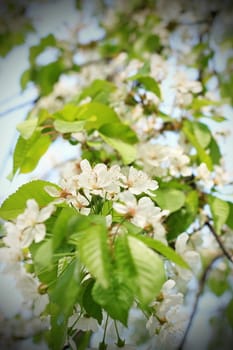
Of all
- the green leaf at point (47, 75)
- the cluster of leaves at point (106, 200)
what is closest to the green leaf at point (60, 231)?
the cluster of leaves at point (106, 200)

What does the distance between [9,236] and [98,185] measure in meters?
0.20

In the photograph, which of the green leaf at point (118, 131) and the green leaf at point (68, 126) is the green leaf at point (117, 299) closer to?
the green leaf at point (68, 126)

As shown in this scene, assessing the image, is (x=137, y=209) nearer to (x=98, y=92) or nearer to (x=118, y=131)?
(x=118, y=131)

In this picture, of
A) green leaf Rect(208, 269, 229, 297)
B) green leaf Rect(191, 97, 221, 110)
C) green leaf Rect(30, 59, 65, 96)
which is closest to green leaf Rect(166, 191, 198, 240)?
green leaf Rect(191, 97, 221, 110)

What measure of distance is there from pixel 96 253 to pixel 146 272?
0.09 metres

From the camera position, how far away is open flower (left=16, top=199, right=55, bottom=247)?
27.1 inches

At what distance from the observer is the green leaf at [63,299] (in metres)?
0.60

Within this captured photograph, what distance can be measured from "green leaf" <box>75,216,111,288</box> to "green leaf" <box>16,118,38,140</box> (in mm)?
638

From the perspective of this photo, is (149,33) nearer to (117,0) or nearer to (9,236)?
(117,0)

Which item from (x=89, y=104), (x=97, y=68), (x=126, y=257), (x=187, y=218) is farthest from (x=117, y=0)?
(x=126, y=257)

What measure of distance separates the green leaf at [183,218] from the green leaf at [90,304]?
0.60 meters

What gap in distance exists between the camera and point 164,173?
4.55ft

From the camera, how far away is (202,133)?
1.51 meters

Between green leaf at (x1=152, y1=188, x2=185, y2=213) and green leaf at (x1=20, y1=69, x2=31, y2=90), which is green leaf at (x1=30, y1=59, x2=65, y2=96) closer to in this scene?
green leaf at (x1=20, y1=69, x2=31, y2=90)
